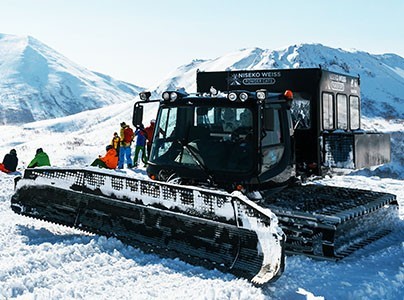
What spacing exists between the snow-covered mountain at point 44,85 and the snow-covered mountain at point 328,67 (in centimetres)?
3930

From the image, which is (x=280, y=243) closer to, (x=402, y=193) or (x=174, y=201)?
(x=174, y=201)

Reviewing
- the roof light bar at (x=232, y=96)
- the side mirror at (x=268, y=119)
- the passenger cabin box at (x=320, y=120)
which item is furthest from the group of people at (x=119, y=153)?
the side mirror at (x=268, y=119)

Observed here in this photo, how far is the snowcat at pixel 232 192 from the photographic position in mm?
4668

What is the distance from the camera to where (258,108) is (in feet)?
18.8

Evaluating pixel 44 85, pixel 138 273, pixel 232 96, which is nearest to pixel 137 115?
pixel 232 96

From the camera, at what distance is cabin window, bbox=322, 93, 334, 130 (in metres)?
7.58

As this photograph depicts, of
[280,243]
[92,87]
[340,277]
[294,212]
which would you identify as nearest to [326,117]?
[294,212]

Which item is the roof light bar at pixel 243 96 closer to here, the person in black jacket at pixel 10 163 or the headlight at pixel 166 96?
the headlight at pixel 166 96

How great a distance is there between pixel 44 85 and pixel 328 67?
9433cm

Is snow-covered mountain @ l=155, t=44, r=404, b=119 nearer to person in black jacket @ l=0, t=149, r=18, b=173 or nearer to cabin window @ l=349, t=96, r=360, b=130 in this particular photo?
person in black jacket @ l=0, t=149, r=18, b=173

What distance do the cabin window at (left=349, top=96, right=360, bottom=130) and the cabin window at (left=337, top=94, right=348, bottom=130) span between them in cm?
35

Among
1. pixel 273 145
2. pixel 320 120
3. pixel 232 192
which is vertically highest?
pixel 320 120

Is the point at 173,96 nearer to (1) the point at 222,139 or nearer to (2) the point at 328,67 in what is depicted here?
(1) the point at 222,139

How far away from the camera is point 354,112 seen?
9109 mm
